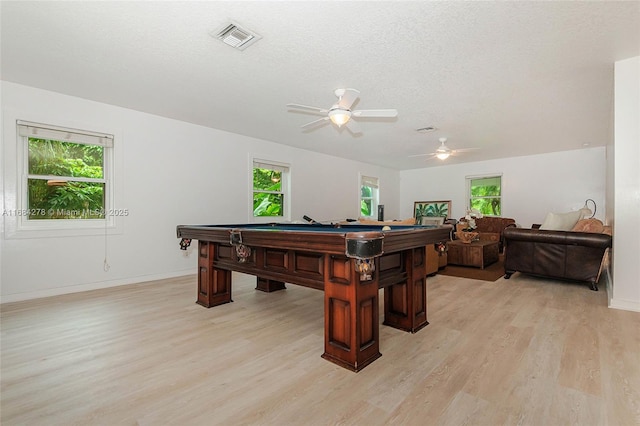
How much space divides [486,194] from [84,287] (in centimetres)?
885

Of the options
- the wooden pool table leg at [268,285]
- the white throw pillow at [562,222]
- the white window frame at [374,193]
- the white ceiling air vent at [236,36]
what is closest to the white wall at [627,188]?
the white throw pillow at [562,222]

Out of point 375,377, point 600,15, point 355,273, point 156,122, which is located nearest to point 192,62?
point 156,122

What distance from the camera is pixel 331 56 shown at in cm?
263

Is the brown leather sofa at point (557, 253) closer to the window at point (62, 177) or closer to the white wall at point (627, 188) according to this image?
the white wall at point (627, 188)

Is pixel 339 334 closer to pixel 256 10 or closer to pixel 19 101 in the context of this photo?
pixel 256 10

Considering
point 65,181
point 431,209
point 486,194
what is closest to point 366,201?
point 431,209

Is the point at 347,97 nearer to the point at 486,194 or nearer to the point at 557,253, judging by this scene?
the point at 557,253

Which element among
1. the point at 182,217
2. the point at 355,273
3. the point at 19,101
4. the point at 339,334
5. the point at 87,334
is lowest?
the point at 87,334

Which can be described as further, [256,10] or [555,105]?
[555,105]

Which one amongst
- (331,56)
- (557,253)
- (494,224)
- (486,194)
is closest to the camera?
(331,56)

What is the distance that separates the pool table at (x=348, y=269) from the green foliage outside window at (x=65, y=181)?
1.99m

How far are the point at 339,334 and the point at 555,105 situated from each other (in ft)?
13.9

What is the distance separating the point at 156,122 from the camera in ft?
14.1

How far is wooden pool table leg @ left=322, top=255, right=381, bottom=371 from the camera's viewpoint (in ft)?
6.05
